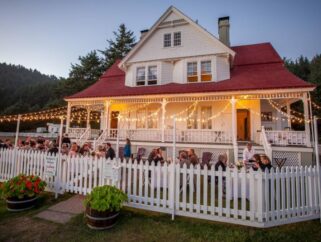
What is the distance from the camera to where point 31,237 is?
14.4 ft

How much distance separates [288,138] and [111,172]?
34.6 ft

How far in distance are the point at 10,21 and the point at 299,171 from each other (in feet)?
108

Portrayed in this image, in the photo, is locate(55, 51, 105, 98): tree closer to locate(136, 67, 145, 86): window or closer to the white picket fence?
locate(136, 67, 145, 86): window

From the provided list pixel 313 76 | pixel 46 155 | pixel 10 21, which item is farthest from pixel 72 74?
pixel 313 76

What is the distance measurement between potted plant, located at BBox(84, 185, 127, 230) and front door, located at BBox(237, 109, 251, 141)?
12.5m

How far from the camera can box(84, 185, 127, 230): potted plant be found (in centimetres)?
452

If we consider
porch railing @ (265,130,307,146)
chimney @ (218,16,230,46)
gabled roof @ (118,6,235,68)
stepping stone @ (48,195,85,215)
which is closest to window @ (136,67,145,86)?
gabled roof @ (118,6,235,68)

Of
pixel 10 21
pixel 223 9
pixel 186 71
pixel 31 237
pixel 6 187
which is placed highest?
pixel 10 21

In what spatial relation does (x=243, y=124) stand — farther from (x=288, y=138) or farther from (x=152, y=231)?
(x=152, y=231)

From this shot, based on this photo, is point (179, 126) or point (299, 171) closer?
point (299, 171)

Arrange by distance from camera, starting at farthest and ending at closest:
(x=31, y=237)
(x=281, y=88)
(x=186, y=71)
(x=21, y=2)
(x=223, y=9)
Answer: (x=21, y=2) → (x=223, y=9) → (x=186, y=71) → (x=281, y=88) → (x=31, y=237)

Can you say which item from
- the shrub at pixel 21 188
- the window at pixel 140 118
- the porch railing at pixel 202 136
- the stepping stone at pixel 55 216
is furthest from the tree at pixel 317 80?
the shrub at pixel 21 188

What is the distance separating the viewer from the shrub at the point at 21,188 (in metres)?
5.74

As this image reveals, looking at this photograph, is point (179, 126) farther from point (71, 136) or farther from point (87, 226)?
point (87, 226)
